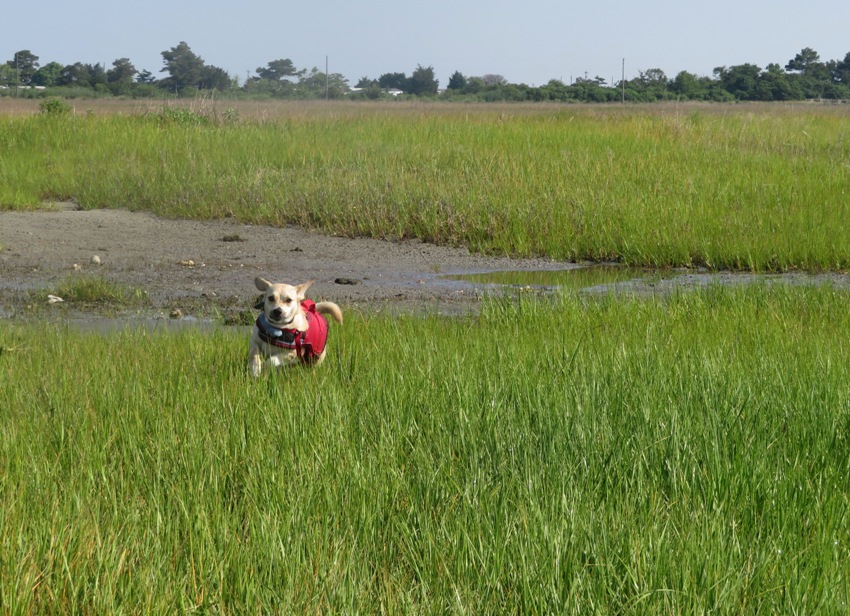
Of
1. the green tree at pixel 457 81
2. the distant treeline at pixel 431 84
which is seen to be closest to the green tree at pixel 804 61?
the distant treeline at pixel 431 84

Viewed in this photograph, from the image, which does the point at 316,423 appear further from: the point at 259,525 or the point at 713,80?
the point at 713,80

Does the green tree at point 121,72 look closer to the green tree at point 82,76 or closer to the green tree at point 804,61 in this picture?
the green tree at point 82,76

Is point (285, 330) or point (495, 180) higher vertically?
point (495, 180)

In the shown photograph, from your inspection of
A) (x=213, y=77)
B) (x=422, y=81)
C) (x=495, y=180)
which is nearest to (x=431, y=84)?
(x=422, y=81)

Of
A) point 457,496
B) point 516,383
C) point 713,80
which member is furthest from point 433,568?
point 713,80

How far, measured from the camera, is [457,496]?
3.17m

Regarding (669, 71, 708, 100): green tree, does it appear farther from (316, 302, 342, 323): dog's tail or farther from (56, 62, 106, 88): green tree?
(316, 302, 342, 323): dog's tail

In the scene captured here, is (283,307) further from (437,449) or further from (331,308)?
(437,449)

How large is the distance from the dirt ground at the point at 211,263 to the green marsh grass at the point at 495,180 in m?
0.52

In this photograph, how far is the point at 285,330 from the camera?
4766 mm

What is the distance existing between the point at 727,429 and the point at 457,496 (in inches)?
43.4

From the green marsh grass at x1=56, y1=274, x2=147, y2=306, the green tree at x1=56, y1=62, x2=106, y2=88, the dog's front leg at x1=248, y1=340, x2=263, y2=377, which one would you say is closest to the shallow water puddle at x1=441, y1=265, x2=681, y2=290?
the green marsh grass at x1=56, y1=274, x2=147, y2=306

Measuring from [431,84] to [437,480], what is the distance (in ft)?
255

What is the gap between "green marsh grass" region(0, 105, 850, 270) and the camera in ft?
34.2
